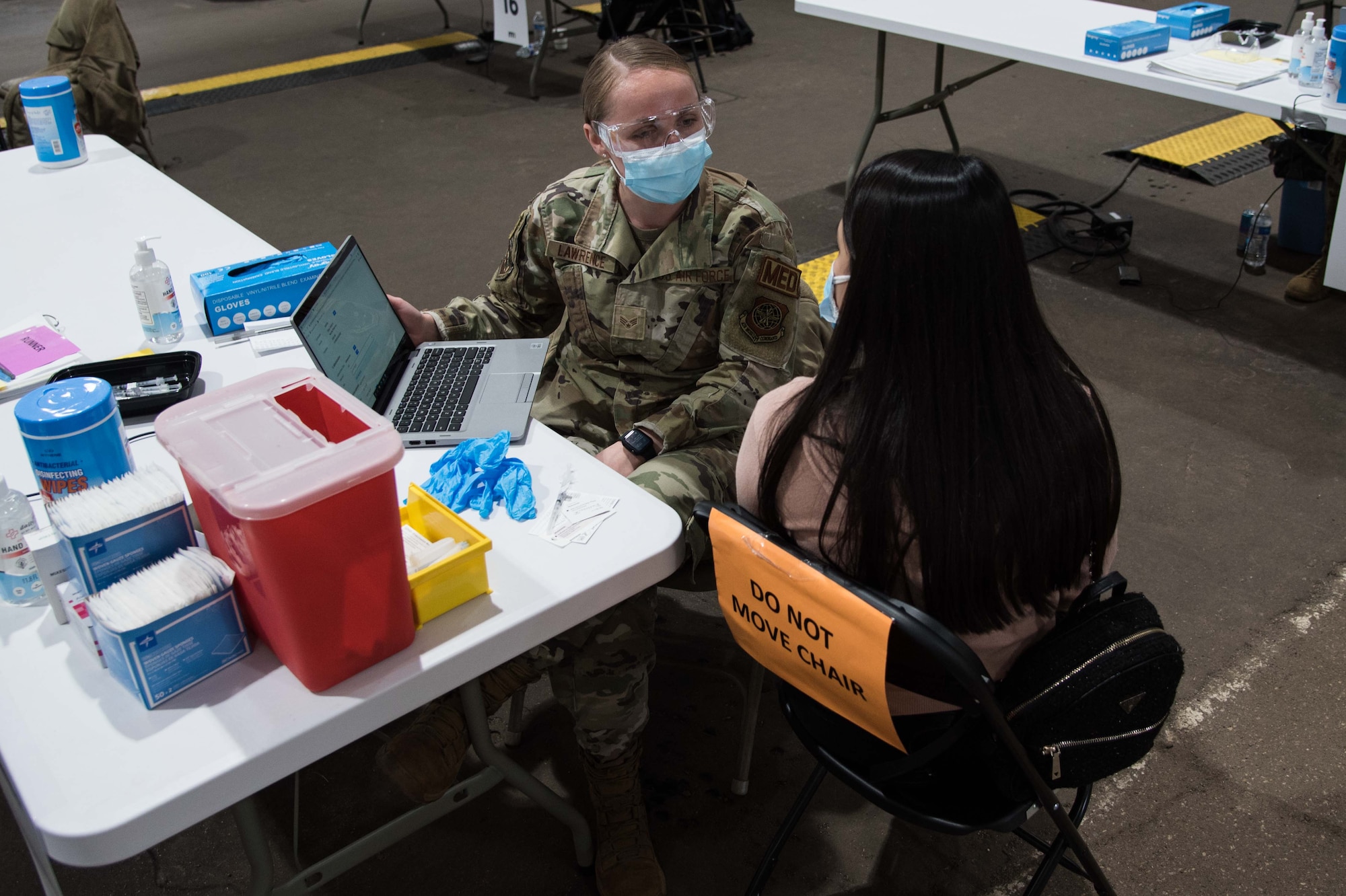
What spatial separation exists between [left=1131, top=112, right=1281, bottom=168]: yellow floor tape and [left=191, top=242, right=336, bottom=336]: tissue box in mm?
4128

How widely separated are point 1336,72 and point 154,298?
3.10 m

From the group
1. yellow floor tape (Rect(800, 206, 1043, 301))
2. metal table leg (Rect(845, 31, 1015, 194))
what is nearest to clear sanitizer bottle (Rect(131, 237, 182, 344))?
yellow floor tape (Rect(800, 206, 1043, 301))

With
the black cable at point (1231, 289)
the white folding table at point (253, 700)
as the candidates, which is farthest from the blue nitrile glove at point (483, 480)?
the black cable at point (1231, 289)

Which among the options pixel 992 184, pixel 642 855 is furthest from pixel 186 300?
pixel 992 184

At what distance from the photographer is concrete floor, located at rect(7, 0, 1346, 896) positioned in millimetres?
1891

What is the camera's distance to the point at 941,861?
6.17ft

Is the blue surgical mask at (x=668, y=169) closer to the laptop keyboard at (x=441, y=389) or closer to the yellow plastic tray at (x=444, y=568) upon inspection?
the laptop keyboard at (x=441, y=389)

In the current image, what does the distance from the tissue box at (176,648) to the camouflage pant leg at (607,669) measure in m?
0.61

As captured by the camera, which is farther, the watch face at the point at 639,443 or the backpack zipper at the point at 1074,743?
the watch face at the point at 639,443

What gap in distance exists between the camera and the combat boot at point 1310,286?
12.0 ft

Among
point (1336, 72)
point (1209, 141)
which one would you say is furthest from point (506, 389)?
point (1209, 141)

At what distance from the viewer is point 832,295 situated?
6.03ft

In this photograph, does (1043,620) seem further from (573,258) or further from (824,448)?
(573,258)

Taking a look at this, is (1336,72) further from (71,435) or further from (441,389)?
(71,435)
